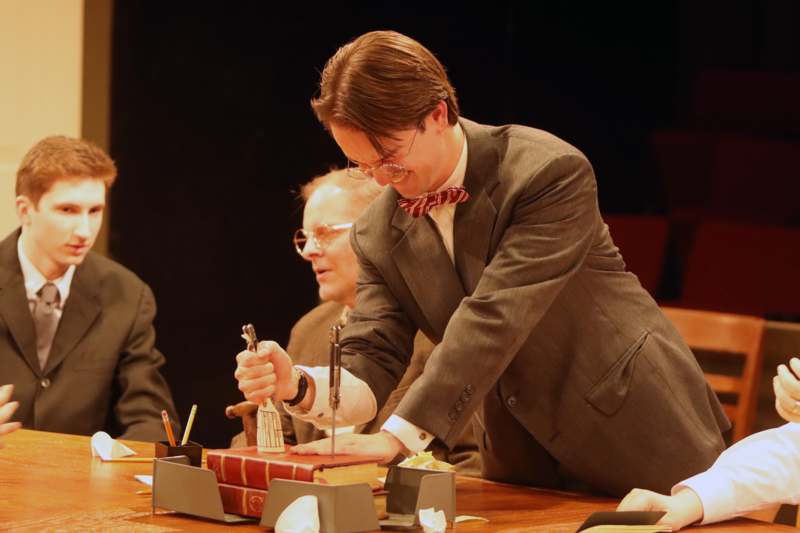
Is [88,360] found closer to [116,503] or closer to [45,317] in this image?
[45,317]

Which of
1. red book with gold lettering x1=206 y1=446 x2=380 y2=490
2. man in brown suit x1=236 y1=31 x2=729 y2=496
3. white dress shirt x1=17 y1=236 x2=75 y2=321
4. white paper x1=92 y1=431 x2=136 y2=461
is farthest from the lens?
white dress shirt x1=17 y1=236 x2=75 y2=321

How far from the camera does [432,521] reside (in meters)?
1.96

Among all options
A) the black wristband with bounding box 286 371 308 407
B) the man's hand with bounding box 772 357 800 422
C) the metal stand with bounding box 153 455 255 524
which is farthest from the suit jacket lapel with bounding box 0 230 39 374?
the man's hand with bounding box 772 357 800 422

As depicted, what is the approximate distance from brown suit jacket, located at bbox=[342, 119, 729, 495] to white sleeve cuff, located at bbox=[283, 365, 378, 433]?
6 centimetres

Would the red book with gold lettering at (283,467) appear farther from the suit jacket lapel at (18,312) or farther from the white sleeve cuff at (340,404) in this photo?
the suit jacket lapel at (18,312)

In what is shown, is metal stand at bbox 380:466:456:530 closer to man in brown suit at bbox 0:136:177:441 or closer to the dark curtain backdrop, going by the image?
man in brown suit at bbox 0:136:177:441

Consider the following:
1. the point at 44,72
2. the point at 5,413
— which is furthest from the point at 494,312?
the point at 44,72

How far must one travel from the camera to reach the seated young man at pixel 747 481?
2.02 metres

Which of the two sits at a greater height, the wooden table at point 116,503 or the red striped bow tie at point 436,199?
the red striped bow tie at point 436,199

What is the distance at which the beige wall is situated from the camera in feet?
15.6

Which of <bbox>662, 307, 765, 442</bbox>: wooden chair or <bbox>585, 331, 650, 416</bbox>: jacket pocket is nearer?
<bbox>585, 331, 650, 416</bbox>: jacket pocket

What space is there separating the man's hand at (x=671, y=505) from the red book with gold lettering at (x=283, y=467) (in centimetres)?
41

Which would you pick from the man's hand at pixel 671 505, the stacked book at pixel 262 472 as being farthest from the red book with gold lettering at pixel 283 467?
the man's hand at pixel 671 505

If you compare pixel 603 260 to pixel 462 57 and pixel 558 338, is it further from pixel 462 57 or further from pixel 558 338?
pixel 462 57
